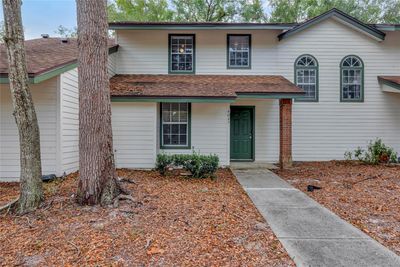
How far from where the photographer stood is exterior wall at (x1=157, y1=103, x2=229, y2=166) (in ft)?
33.3

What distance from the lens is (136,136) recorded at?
9.66 metres

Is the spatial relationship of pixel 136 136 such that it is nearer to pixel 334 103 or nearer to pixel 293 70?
pixel 293 70

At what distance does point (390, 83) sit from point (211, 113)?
272 inches

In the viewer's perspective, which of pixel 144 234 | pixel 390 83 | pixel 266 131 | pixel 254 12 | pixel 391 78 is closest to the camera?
pixel 144 234

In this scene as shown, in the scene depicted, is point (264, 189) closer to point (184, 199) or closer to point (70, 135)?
point (184, 199)

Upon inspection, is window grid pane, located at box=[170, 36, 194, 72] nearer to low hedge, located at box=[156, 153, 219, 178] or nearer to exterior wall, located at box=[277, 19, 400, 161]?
exterior wall, located at box=[277, 19, 400, 161]

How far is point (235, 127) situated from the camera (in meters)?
11.6

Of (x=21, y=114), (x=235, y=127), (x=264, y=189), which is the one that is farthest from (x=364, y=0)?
(x=21, y=114)

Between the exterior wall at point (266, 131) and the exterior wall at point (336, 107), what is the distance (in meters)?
0.77

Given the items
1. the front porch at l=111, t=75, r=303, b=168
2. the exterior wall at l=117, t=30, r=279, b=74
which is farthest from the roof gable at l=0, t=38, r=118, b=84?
the exterior wall at l=117, t=30, r=279, b=74

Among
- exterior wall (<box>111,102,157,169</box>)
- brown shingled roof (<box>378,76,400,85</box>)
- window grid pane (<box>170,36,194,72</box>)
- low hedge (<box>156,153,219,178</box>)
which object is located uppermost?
window grid pane (<box>170,36,194,72</box>)

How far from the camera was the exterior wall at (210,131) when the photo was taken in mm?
10148

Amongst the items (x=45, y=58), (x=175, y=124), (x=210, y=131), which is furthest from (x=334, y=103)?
(x=45, y=58)

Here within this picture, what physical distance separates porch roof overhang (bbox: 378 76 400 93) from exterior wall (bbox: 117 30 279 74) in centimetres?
420
